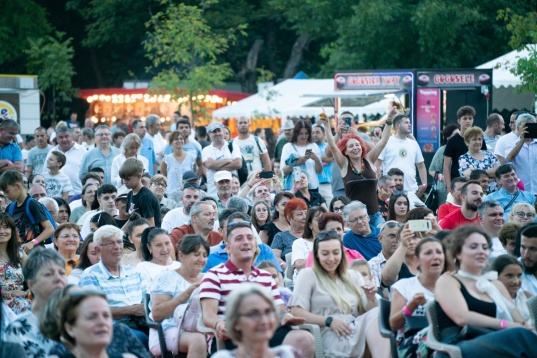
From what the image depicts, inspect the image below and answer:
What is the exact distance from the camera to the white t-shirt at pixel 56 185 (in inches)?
592

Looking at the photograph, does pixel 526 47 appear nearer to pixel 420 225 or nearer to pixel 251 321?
pixel 420 225

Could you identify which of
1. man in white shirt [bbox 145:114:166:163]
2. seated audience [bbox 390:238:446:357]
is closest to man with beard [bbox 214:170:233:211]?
man in white shirt [bbox 145:114:166:163]

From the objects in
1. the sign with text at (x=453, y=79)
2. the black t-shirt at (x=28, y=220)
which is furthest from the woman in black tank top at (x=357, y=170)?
the sign with text at (x=453, y=79)

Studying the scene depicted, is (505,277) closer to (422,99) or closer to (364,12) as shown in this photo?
(422,99)

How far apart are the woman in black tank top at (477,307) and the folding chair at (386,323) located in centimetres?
58

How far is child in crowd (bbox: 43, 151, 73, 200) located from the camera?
49.4ft

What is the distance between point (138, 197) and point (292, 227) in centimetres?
172

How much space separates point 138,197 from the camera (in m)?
12.0

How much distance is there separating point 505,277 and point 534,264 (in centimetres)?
73

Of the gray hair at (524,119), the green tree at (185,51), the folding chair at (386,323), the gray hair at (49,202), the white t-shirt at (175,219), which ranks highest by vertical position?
the green tree at (185,51)

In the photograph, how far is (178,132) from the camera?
15.9 meters

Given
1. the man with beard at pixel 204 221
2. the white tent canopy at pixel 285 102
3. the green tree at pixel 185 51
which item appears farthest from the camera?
the green tree at pixel 185 51

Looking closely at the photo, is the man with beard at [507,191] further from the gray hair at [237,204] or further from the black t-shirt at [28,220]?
the black t-shirt at [28,220]

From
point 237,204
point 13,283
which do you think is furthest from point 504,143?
point 13,283
